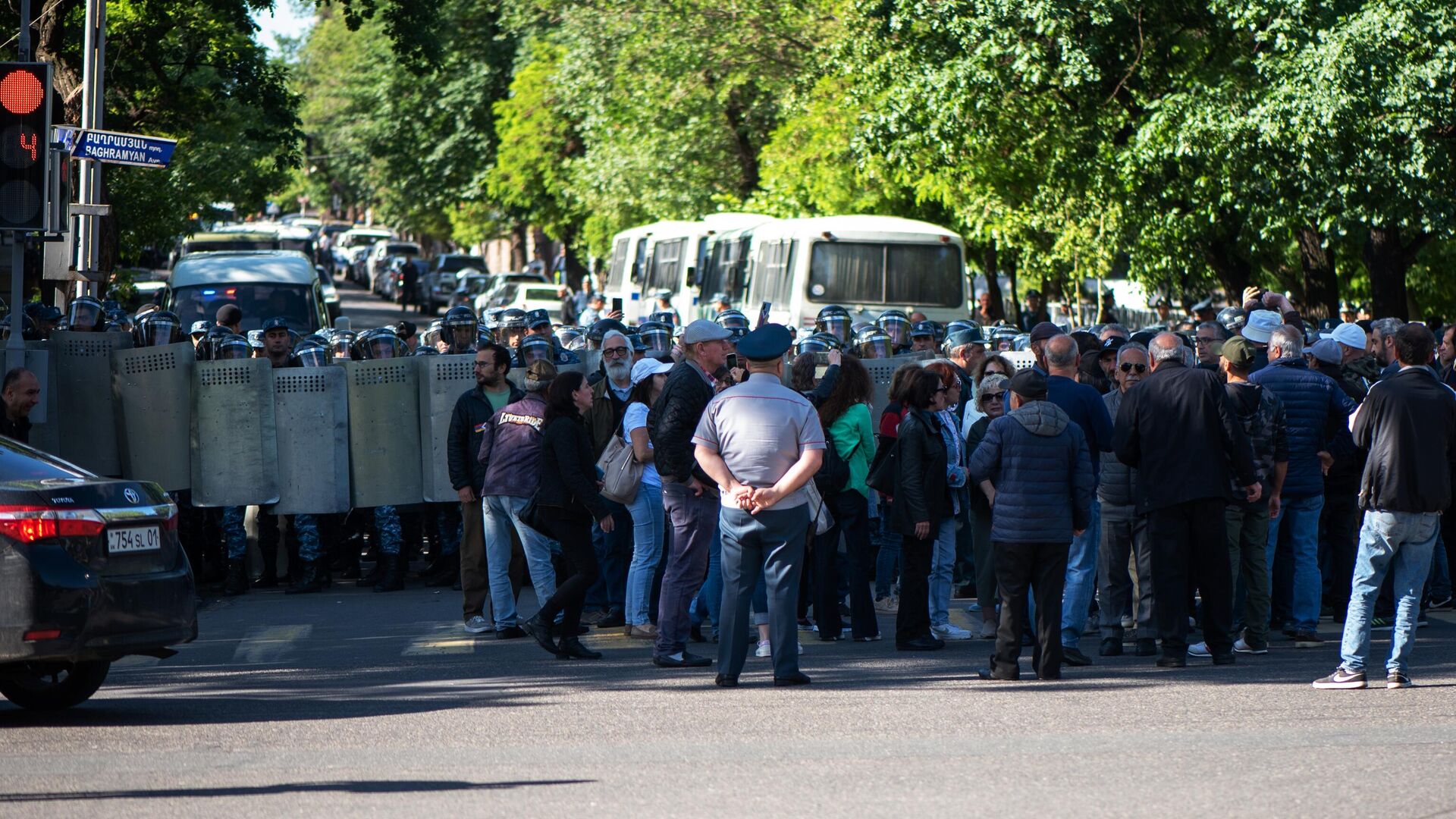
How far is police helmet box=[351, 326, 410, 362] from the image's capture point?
48.4 ft

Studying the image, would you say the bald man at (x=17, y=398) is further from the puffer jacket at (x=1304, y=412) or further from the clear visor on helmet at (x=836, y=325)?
the clear visor on helmet at (x=836, y=325)

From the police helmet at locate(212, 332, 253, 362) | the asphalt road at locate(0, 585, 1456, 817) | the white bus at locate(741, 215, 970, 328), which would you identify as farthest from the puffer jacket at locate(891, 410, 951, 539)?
the white bus at locate(741, 215, 970, 328)

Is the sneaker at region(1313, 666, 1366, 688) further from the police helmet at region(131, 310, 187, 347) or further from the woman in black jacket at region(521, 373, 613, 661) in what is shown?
the police helmet at region(131, 310, 187, 347)

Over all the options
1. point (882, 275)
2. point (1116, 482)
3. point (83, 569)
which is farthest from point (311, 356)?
point (882, 275)

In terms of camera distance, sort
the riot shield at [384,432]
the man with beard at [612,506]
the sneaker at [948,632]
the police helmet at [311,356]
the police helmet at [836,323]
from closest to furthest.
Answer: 1. the sneaker at [948,632]
2. the man with beard at [612,506]
3. the riot shield at [384,432]
4. the police helmet at [311,356]
5. the police helmet at [836,323]

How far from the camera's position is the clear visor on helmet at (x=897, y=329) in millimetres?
16609

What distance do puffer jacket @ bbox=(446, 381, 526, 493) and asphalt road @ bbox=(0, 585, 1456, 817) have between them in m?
1.09

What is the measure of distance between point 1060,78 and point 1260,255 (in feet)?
21.0

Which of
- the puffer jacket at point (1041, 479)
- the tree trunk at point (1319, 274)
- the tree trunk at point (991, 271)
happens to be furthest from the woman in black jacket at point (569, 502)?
the tree trunk at point (991, 271)

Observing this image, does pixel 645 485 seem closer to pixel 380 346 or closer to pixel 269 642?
pixel 269 642

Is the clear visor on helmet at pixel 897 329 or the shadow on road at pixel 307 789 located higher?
the clear visor on helmet at pixel 897 329

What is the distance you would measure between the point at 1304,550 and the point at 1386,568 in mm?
1843

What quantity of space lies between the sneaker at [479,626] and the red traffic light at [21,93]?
4060 millimetres

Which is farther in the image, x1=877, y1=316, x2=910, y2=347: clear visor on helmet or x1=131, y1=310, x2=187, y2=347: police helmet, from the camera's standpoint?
x1=877, y1=316, x2=910, y2=347: clear visor on helmet
